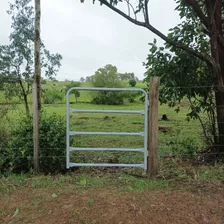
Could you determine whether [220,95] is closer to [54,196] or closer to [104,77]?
[54,196]

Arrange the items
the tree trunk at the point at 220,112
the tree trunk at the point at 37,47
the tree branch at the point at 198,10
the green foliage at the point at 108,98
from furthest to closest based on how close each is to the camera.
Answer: the green foliage at the point at 108,98
the tree trunk at the point at 37,47
the tree trunk at the point at 220,112
the tree branch at the point at 198,10

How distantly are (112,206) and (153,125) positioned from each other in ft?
4.35

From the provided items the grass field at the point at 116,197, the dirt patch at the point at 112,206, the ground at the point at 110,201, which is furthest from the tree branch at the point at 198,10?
the dirt patch at the point at 112,206

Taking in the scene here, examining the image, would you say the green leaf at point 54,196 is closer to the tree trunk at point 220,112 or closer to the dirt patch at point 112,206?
the dirt patch at point 112,206

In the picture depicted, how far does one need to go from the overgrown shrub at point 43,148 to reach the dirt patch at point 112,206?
884mm

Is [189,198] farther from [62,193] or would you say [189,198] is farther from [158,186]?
[62,193]

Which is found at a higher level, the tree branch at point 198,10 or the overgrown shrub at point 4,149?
the tree branch at point 198,10

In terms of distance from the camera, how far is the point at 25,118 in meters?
4.34

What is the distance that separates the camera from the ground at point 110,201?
2570 mm

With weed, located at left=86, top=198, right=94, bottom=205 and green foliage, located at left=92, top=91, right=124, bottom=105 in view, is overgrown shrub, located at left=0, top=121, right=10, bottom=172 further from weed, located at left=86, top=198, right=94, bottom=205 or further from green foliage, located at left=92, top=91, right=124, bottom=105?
green foliage, located at left=92, top=91, right=124, bottom=105

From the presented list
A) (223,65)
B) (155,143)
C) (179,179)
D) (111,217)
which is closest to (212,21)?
(223,65)

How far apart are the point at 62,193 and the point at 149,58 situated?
9.58 ft

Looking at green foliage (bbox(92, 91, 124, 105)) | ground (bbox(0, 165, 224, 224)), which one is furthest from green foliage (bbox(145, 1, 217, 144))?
green foliage (bbox(92, 91, 124, 105))

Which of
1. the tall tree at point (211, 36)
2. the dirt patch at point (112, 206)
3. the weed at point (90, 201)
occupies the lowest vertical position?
the dirt patch at point (112, 206)
